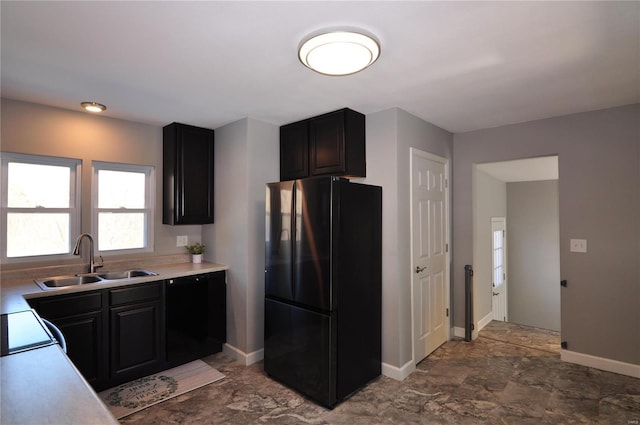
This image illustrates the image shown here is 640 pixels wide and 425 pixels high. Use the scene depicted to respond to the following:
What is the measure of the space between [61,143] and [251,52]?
221 centimetres

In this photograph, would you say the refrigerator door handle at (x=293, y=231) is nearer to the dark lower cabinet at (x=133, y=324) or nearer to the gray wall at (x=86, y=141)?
the dark lower cabinet at (x=133, y=324)

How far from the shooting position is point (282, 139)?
3.55 meters

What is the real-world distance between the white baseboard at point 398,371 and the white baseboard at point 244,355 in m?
1.22

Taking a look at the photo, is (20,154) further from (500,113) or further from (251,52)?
(500,113)

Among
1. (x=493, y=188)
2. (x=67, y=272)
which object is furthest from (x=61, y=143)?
(x=493, y=188)

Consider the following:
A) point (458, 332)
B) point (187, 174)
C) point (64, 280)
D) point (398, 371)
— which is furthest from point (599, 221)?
point (64, 280)

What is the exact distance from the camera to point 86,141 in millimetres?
3160

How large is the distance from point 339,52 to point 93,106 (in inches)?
90.6

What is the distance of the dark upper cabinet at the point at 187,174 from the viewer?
348 centimetres

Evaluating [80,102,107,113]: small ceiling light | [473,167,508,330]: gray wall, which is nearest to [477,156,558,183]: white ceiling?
[473,167,508,330]: gray wall

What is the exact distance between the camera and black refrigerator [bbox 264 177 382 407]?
2.51 m

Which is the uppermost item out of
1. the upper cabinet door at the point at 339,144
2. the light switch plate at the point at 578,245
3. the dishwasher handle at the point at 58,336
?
the upper cabinet door at the point at 339,144

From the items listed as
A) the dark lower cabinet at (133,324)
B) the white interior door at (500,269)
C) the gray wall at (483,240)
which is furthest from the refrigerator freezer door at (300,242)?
the white interior door at (500,269)

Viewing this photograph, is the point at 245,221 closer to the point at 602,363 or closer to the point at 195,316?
the point at 195,316
